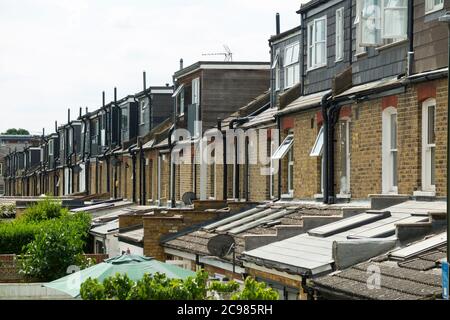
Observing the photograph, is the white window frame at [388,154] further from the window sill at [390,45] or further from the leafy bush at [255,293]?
the leafy bush at [255,293]

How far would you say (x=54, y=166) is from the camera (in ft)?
278

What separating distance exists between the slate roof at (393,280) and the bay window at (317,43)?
1269 centimetres

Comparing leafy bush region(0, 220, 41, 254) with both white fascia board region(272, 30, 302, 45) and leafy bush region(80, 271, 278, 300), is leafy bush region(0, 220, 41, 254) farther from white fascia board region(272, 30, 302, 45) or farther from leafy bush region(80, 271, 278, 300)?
leafy bush region(80, 271, 278, 300)

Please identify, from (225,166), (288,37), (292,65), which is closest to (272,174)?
(292,65)

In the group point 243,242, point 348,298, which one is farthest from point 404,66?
point 348,298

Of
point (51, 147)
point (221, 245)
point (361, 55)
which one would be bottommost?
point (221, 245)

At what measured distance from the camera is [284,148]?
32375 millimetres

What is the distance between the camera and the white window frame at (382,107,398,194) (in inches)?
994

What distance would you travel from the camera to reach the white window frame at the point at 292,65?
35281 mm

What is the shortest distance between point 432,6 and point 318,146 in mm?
7145

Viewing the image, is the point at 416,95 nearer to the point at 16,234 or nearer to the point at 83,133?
the point at 16,234

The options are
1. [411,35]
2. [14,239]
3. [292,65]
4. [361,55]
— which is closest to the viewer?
[411,35]

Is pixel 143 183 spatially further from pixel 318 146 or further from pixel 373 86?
pixel 373 86

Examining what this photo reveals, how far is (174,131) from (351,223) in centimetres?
2576
